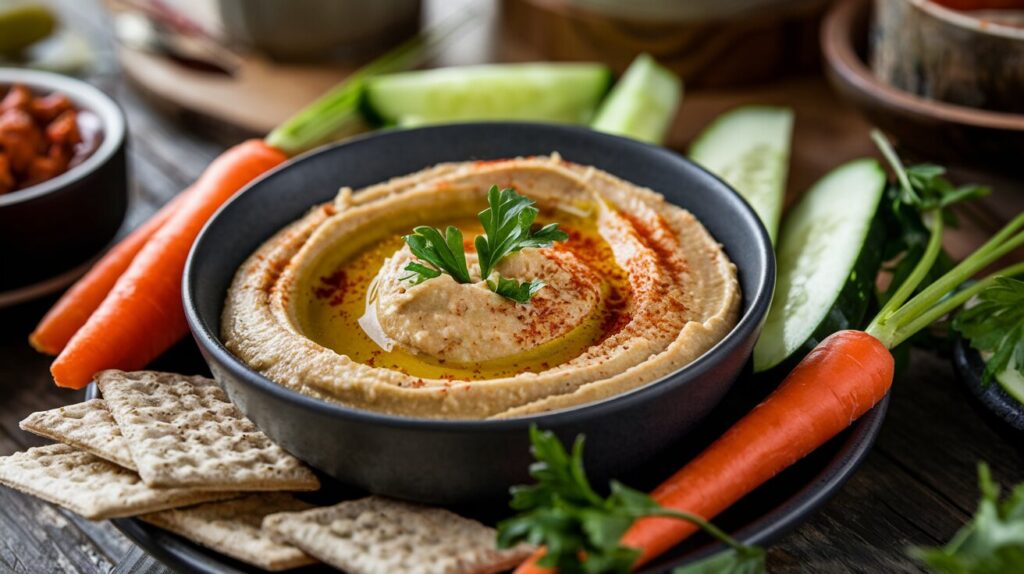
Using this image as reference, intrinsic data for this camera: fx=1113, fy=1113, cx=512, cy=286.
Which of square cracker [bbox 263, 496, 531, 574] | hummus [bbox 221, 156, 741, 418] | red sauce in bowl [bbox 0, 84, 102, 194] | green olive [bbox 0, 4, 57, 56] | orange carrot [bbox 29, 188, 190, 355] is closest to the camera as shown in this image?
square cracker [bbox 263, 496, 531, 574]

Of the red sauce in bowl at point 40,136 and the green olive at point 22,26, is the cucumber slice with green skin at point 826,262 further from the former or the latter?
the green olive at point 22,26

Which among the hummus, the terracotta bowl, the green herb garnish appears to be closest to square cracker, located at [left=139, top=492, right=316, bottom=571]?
the hummus

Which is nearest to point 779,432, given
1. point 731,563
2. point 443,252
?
point 731,563

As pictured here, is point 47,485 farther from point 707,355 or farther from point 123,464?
point 707,355

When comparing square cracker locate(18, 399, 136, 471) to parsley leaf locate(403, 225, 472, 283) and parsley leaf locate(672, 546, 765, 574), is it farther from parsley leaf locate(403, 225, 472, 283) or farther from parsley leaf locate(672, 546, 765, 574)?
parsley leaf locate(672, 546, 765, 574)

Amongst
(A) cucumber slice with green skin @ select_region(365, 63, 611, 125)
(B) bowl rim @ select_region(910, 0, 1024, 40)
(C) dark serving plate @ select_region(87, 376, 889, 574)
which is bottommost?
(A) cucumber slice with green skin @ select_region(365, 63, 611, 125)

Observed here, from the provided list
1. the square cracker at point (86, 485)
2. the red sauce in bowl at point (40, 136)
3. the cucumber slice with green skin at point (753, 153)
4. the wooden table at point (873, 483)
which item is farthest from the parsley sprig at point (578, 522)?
the red sauce in bowl at point (40, 136)
